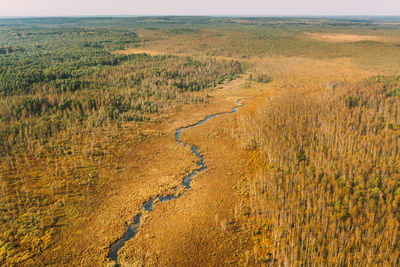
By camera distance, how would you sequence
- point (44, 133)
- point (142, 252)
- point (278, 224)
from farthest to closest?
point (44, 133) < point (278, 224) < point (142, 252)

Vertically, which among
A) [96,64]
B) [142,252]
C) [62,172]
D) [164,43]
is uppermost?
[164,43]

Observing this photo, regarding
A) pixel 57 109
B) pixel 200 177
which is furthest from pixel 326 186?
pixel 57 109

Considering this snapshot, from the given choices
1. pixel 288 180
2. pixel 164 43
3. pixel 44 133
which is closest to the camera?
pixel 288 180

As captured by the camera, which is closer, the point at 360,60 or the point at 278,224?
the point at 278,224

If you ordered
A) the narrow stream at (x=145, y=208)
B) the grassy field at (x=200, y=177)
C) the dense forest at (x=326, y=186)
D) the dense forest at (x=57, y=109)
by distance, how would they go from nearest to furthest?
the dense forest at (x=326, y=186) → the grassy field at (x=200, y=177) → the narrow stream at (x=145, y=208) → the dense forest at (x=57, y=109)

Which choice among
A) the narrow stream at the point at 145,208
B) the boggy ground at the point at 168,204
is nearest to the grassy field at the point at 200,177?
the boggy ground at the point at 168,204

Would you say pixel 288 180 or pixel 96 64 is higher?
pixel 96 64

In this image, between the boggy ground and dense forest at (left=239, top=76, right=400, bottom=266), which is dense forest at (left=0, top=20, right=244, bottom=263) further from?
dense forest at (left=239, top=76, right=400, bottom=266)

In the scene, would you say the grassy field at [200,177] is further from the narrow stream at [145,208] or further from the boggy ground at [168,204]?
the narrow stream at [145,208]

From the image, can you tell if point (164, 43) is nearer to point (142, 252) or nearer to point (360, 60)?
point (360, 60)

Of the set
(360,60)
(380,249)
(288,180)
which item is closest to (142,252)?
(288,180)

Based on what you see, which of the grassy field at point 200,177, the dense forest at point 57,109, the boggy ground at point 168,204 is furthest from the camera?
the dense forest at point 57,109
